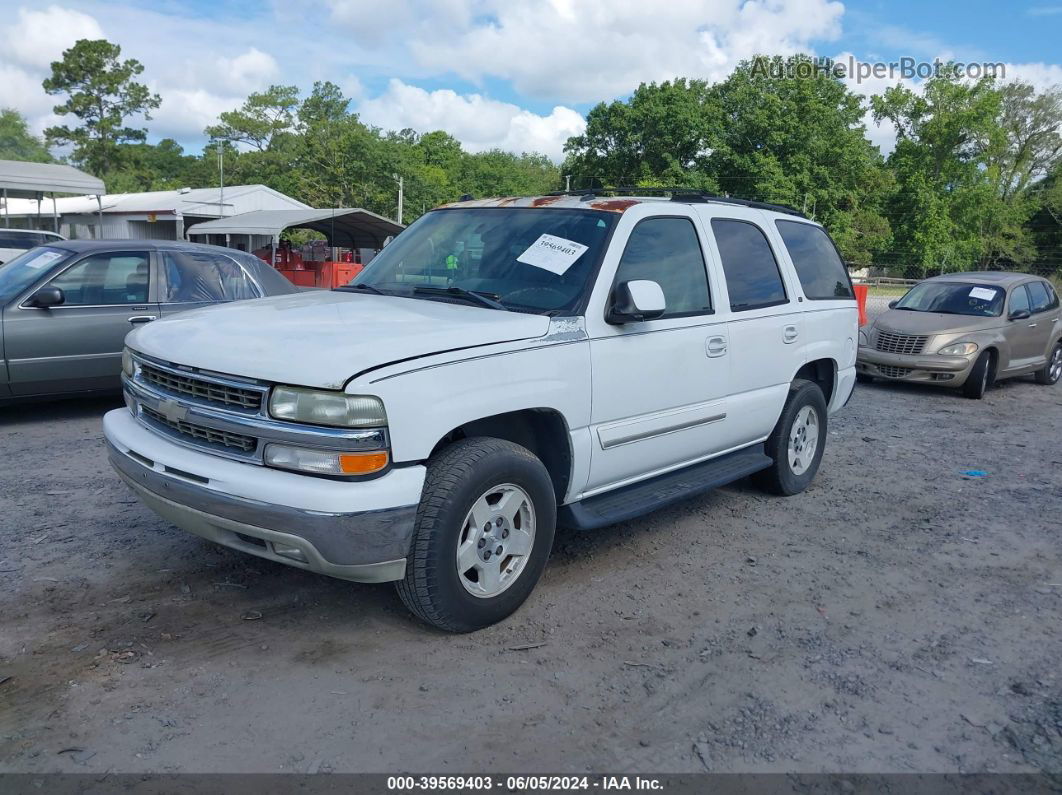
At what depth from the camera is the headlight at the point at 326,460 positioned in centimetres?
312

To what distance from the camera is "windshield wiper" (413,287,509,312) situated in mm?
3994

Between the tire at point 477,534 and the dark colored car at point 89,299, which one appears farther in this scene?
the dark colored car at point 89,299

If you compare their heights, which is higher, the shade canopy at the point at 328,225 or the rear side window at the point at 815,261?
the shade canopy at the point at 328,225

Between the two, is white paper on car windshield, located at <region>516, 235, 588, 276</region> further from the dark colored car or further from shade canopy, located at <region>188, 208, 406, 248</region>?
shade canopy, located at <region>188, 208, 406, 248</region>

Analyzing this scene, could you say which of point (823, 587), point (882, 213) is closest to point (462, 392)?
point (823, 587)

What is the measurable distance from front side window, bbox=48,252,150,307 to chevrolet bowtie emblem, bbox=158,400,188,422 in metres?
4.32

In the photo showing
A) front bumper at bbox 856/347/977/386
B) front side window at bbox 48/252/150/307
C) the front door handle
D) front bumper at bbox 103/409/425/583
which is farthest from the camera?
front bumper at bbox 856/347/977/386

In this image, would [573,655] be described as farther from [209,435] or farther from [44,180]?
[44,180]

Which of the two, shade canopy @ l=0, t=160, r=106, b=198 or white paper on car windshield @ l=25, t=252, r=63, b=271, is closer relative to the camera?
white paper on car windshield @ l=25, t=252, r=63, b=271

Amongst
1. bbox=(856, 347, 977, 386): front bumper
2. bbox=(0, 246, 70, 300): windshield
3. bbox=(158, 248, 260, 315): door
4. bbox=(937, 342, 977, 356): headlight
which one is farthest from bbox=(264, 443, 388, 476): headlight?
bbox=(937, 342, 977, 356): headlight

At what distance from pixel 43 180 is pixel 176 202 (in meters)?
10.8

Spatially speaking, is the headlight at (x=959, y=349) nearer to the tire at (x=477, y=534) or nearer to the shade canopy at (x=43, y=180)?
the tire at (x=477, y=534)

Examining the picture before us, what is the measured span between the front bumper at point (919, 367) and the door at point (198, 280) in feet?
25.1

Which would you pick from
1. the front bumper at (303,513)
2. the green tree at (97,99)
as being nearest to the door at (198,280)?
the front bumper at (303,513)
